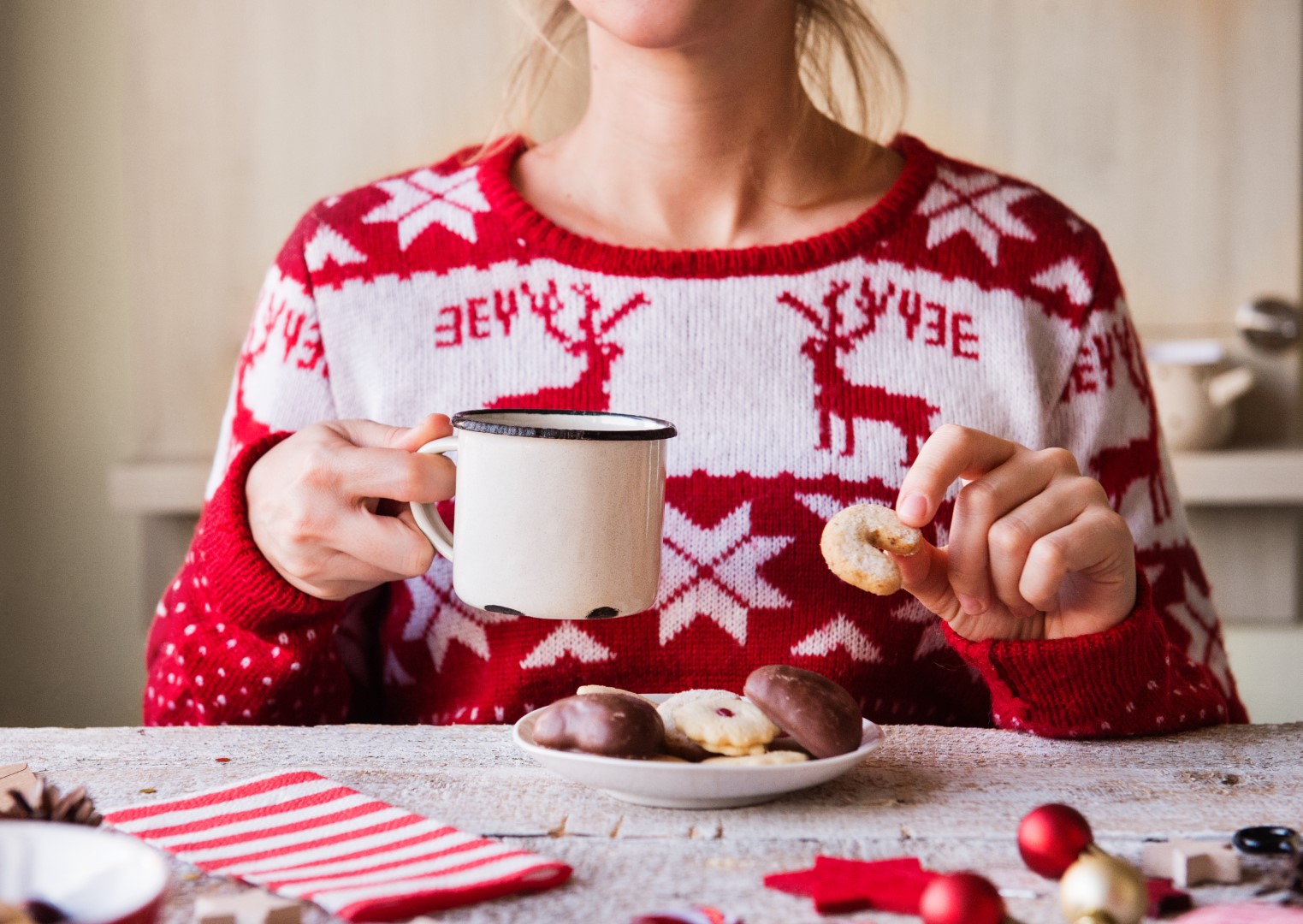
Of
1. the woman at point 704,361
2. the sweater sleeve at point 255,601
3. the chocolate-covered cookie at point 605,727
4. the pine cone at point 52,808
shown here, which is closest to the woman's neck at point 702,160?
the woman at point 704,361

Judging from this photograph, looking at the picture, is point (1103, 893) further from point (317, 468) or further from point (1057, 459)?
point (317, 468)

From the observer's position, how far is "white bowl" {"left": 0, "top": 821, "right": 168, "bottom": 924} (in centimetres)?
43

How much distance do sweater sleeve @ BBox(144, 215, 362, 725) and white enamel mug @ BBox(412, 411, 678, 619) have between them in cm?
24

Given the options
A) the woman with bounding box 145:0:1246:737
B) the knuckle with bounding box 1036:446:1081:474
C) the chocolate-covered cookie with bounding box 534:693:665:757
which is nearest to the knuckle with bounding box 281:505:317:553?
the woman with bounding box 145:0:1246:737

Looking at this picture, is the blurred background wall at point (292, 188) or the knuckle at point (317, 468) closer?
the knuckle at point (317, 468)

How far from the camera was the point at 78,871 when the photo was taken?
44 centimetres

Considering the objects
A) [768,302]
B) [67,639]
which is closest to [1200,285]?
[768,302]

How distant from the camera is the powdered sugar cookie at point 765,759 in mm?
661

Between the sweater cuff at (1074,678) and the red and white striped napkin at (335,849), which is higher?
the sweater cuff at (1074,678)

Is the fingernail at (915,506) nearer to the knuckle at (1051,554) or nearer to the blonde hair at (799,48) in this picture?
the knuckle at (1051,554)

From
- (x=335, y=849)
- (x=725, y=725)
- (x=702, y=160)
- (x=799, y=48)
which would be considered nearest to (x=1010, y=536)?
(x=725, y=725)

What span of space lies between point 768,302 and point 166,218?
140 cm

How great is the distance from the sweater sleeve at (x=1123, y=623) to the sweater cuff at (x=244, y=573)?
0.46 m

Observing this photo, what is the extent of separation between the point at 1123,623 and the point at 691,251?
0.50 m
